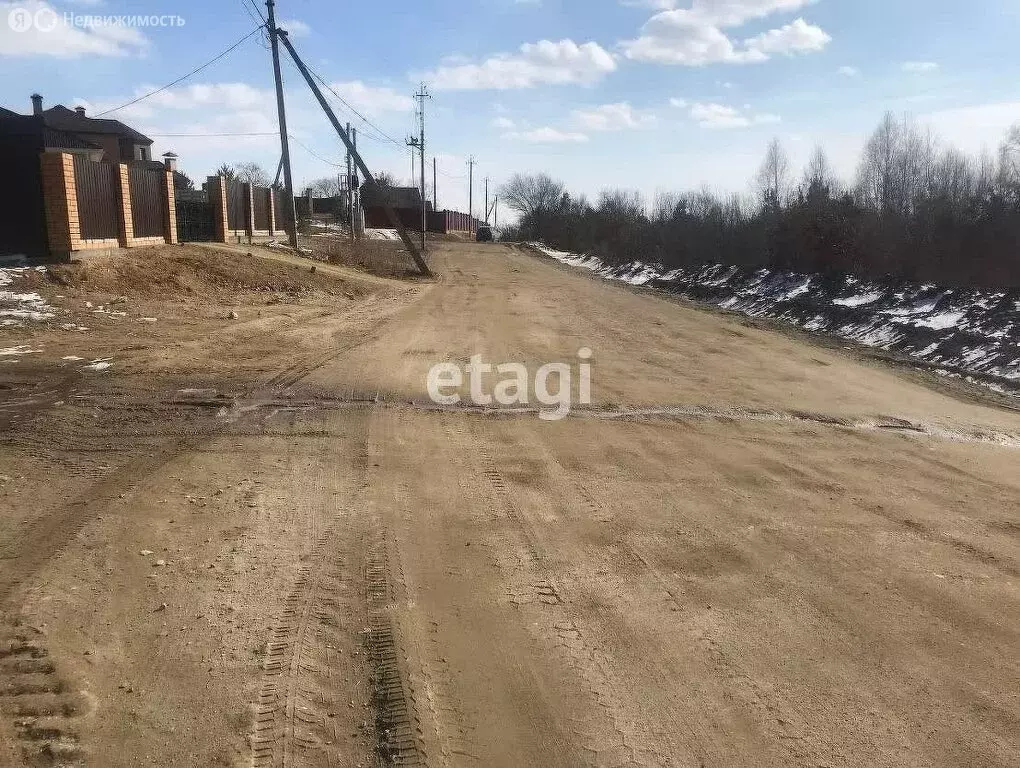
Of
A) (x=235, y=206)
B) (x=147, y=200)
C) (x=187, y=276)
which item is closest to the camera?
(x=187, y=276)

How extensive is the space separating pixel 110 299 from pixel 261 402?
8.12 metres

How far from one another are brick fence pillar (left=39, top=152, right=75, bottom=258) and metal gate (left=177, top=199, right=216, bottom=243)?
28.6 feet

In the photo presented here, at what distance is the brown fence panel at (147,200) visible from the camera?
61.5ft

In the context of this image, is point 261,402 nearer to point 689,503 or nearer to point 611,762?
point 689,503

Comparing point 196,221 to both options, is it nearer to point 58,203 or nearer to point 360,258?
point 360,258

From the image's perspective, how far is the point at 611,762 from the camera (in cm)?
307

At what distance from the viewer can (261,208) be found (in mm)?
30047

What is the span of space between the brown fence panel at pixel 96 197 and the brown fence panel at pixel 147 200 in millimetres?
754

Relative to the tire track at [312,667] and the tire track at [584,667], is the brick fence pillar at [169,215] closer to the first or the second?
the tire track at [312,667]

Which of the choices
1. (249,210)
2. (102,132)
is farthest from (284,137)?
(102,132)

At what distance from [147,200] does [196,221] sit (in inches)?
207

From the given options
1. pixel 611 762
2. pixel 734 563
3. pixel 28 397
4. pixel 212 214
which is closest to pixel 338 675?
pixel 611 762

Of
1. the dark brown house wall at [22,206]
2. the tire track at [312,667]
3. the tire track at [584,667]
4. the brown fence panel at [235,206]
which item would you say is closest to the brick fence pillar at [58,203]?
the dark brown house wall at [22,206]

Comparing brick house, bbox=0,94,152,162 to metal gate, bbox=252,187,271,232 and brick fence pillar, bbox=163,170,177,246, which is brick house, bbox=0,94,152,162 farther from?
brick fence pillar, bbox=163,170,177,246
